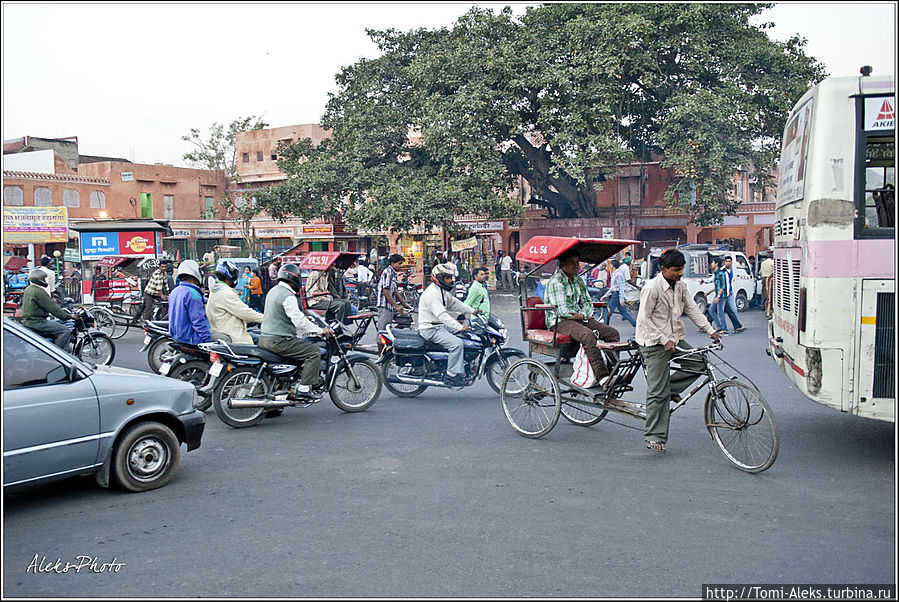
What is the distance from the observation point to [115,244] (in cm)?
2184

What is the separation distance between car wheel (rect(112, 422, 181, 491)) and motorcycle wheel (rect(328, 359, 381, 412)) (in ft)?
9.42

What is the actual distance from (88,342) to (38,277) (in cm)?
195

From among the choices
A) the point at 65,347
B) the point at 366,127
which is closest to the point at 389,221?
the point at 366,127

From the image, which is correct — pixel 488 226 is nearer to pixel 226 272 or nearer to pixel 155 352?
pixel 155 352

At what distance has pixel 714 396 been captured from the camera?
604cm

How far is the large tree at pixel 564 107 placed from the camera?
81.0ft

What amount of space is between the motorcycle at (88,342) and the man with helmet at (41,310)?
0.87 meters

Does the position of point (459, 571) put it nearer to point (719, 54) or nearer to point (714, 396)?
point (714, 396)

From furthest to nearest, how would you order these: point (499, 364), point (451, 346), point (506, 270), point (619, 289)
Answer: point (506, 270) < point (619, 289) < point (499, 364) < point (451, 346)

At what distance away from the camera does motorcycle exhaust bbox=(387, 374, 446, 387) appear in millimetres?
8891

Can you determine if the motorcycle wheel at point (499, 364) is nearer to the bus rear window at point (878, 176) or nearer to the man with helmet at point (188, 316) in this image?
the man with helmet at point (188, 316)

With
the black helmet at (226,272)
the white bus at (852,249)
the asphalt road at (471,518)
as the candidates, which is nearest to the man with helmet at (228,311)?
the black helmet at (226,272)

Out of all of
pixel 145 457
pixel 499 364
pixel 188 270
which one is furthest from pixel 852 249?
pixel 188 270

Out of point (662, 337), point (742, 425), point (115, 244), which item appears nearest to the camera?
point (742, 425)
